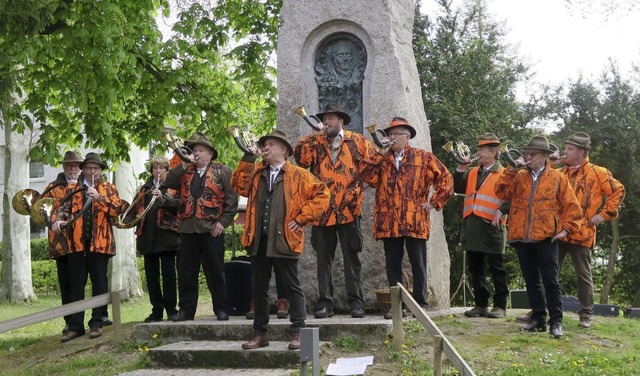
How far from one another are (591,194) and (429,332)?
11.3 ft

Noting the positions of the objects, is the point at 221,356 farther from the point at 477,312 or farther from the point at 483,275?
the point at 483,275

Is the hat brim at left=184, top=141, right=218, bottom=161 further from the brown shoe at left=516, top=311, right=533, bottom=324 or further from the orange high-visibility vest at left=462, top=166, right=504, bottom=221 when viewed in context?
the brown shoe at left=516, top=311, right=533, bottom=324

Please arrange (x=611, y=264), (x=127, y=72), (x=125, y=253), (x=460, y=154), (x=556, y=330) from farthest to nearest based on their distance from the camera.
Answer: (x=125, y=253), (x=611, y=264), (x=127, y=72), (x=460, y=154), (x=556, y=330)

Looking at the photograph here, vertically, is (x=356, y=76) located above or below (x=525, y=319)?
above

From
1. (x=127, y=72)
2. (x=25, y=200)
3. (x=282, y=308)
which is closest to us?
(x=282, y=308)

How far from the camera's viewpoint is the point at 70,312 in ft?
26.6

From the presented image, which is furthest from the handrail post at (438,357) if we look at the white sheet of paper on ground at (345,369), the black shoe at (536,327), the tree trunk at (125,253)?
the tree trunk at (125,253)

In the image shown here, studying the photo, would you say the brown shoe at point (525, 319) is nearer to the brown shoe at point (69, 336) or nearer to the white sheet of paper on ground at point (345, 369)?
the white sheet of paper on ground at point (345, 369)

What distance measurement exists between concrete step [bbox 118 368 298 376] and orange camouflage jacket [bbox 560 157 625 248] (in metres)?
3.65

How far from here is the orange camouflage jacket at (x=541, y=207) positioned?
26.1 ft

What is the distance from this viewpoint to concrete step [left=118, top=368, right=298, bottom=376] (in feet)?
22.2

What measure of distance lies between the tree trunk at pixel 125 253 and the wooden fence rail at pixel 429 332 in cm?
1311

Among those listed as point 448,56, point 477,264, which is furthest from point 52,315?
point 448,56

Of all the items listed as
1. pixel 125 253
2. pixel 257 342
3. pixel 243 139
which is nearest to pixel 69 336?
pixel 257 342
